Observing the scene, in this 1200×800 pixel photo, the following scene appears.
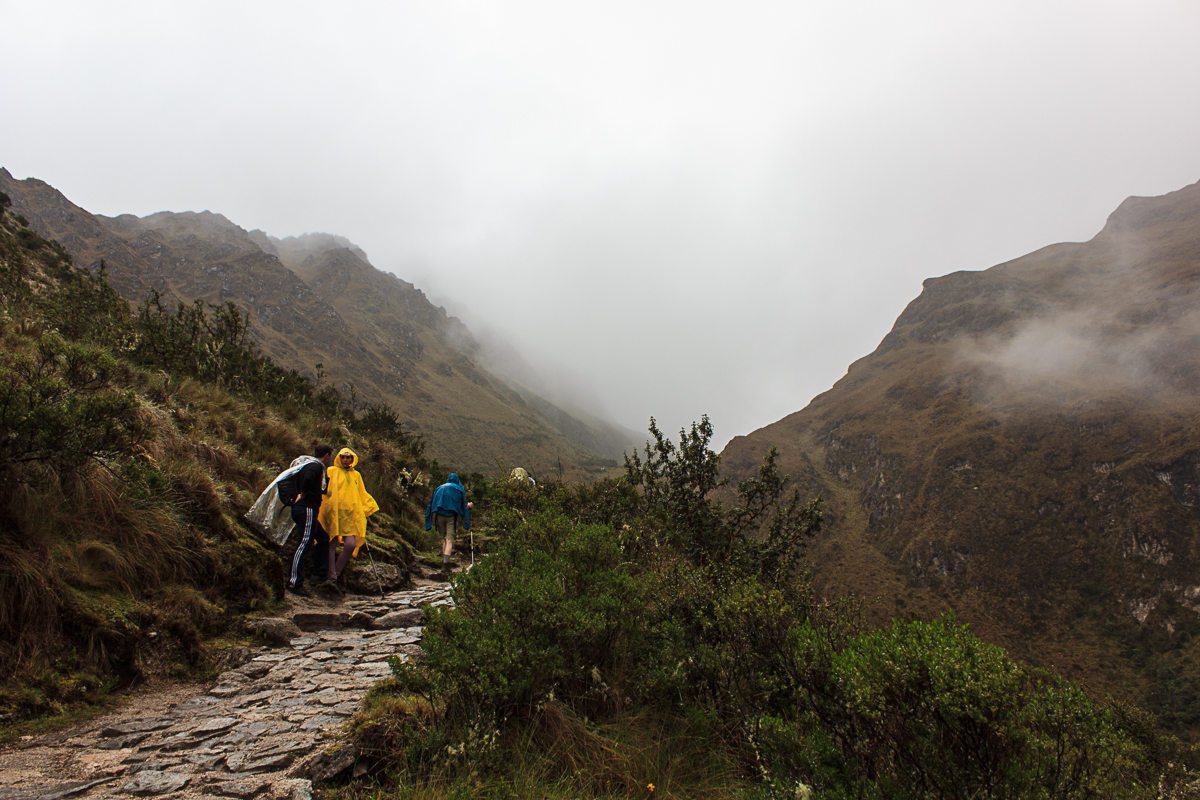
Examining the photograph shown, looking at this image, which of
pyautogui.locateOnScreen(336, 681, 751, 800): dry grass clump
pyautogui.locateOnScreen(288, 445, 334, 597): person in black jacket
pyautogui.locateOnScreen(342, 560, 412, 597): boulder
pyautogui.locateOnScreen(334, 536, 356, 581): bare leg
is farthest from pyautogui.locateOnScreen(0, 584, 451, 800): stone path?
pyautogui.locateOnScreen(342, 560, 412, 597): boulder

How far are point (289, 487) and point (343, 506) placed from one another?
84 centimetres

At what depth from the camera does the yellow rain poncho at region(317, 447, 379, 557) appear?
285 inches

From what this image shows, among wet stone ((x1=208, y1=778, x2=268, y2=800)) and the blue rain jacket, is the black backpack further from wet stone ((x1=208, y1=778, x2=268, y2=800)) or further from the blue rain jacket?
wet stone ((x1=208, y1=778, x2=268, y2=800))

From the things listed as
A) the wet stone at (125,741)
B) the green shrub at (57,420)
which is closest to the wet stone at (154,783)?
the wet stone at (125,741)

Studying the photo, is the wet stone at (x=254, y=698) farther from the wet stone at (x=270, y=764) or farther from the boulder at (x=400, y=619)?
the boulder at (x=400, y=619)

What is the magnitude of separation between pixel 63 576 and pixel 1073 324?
255 metres

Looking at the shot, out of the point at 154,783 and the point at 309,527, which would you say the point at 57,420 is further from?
the point at 309,527

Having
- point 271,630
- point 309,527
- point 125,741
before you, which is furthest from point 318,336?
point 125,741

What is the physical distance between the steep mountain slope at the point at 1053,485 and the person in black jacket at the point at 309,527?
88275mm

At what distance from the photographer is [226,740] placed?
3246 mm

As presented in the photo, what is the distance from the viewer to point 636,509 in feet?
38.2

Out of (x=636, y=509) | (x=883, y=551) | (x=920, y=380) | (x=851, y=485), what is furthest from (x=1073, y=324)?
(x=636, y=509)

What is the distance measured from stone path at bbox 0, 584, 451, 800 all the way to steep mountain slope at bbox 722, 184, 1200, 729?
294 ft

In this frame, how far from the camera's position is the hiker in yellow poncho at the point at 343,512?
7.24m
